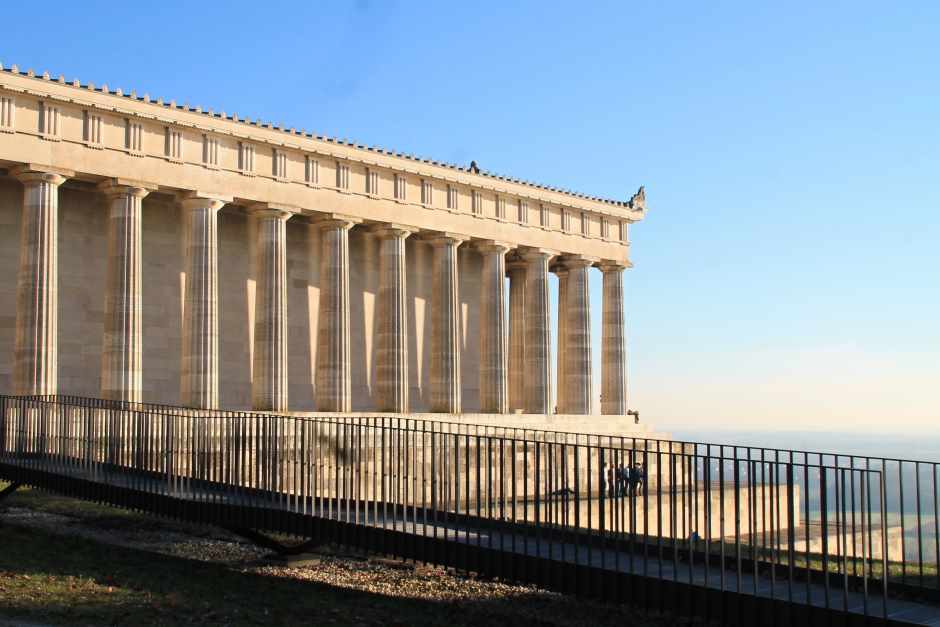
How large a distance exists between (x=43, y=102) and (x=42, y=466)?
15.9m

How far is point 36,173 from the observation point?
33312 mm

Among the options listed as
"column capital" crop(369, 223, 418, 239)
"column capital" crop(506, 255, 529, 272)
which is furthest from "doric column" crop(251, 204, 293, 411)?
"column capital" crop(506, 255, 529, 272)

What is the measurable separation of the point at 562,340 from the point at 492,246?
23.3ft

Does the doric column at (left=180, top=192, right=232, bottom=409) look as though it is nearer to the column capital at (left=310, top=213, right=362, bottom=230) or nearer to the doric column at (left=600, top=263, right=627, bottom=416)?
the column capital at (left=310, top=213, right=362, bottom=230)

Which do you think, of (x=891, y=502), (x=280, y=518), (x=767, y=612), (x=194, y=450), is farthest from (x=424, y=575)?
(x=891, y=502)

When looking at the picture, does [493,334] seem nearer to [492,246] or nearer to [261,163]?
[492,246]

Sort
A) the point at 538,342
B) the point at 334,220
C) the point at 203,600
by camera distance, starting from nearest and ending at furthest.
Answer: the point at 203,600 → the point at 334,220 → the point at 538,342

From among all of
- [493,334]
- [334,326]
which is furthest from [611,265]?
[334,326]

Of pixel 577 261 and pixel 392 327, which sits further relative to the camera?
pixel 577 261

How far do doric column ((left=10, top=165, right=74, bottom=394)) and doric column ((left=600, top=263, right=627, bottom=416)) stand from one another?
28025mm

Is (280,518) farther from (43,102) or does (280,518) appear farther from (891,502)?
(891,502)

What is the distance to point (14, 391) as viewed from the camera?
109ft

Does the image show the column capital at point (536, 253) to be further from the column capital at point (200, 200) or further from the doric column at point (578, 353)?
the column capital at point (200, 200)

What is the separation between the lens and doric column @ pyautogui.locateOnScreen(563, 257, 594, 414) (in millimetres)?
51031
